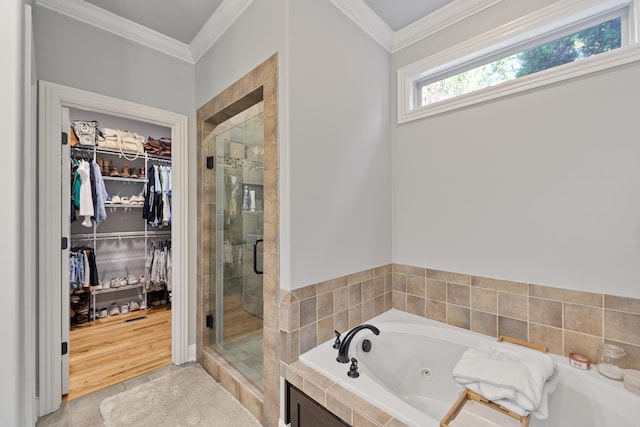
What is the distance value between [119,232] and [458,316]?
415 centimetres

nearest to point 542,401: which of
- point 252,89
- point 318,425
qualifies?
point 318,425

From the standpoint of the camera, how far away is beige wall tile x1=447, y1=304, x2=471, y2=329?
1.85m

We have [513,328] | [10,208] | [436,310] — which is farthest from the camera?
[436,310]

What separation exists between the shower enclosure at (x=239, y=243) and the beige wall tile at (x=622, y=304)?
6.39 ft

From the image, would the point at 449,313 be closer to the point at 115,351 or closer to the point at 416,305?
the point at 416,305

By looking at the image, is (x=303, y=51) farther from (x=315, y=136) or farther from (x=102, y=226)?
(x=102, y=226)

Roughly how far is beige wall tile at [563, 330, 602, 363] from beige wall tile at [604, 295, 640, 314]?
0.60 feet

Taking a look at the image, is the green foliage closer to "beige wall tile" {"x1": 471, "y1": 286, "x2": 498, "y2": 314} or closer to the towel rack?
"beige wall tile" {"x1": 471, "y1": 286, "x2": 498, "y2": 314}

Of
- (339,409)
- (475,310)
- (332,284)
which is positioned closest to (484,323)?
(475,310)

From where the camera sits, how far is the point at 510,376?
1.14 metres

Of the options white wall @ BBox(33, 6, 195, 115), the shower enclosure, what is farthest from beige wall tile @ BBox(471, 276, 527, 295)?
white wall @ BBox(33, 6, 195, 115)

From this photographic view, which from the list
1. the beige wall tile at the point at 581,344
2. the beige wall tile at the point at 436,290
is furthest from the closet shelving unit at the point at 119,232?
the beige wall tile at the point at 581,344

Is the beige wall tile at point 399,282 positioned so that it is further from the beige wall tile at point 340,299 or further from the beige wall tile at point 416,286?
the beige wall tile at point 340,299

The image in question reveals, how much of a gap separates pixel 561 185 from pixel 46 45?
10.6 ft
